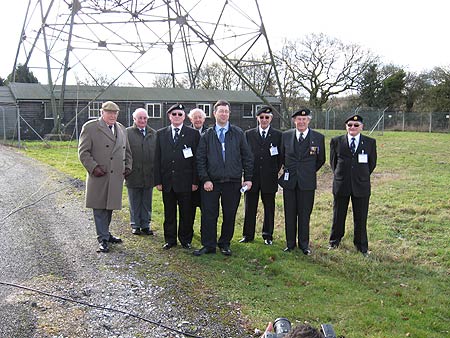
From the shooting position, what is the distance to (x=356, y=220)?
7012mm

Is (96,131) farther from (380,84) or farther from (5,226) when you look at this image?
(380,84)

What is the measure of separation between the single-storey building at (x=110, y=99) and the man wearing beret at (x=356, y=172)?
2147 centimetres

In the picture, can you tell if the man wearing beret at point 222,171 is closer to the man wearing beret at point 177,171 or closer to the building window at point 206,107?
the man wearing beret at point 177,171

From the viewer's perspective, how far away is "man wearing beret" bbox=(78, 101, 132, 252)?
654cm

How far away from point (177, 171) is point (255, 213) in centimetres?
145

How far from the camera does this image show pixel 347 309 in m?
4.88

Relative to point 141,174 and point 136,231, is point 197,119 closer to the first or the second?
point 141,174

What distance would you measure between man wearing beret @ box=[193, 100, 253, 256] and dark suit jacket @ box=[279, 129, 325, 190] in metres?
0.62

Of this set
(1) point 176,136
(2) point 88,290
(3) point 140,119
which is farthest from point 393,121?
(2) point 88,290

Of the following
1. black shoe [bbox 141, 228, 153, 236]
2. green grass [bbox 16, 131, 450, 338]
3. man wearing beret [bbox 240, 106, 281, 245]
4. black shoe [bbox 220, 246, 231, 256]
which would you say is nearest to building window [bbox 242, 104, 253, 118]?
green grass [bbox 16, 131, 450, 338]

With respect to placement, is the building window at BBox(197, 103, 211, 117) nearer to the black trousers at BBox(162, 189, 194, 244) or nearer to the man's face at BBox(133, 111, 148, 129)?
the man's face at BBox(133, 111, 148, 129)

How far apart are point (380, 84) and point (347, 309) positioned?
1862 inches

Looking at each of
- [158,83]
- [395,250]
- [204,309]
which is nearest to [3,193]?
[204,309]

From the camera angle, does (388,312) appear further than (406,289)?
No
